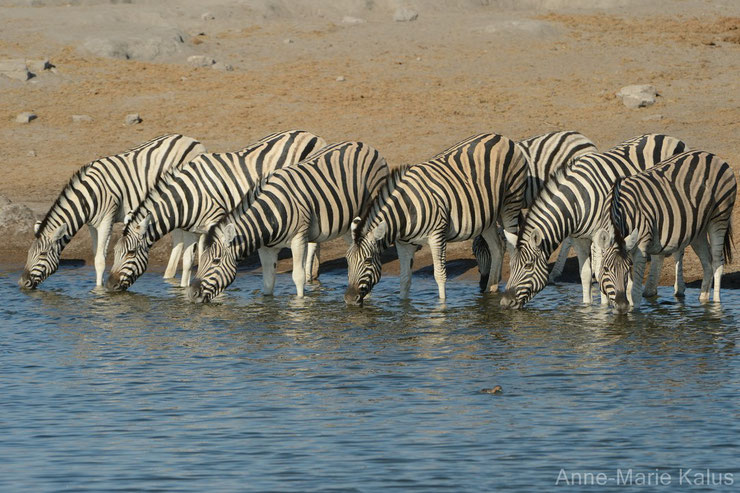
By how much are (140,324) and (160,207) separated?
2888mm

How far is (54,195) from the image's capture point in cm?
2406

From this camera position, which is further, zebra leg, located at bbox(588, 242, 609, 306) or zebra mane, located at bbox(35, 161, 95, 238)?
zebra mane, located at bbox(35, 161, 95, 238)

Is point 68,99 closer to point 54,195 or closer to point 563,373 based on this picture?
point 54,195

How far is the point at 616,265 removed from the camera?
14664 millimetres

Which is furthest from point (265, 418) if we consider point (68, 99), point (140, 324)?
point (68, 99)

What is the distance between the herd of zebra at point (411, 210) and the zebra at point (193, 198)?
0.02 m

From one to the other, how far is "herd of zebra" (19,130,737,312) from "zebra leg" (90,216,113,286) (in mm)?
28

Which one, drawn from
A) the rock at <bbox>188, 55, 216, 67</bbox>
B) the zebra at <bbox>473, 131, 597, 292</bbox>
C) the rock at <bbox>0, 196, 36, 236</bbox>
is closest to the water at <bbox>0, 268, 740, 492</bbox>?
the zebra at <bbox>473, 131, 597, 292</bbox>

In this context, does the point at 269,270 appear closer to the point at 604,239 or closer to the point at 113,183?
the point at 113,183

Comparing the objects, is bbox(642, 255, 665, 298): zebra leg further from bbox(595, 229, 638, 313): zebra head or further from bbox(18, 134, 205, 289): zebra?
bbox(18, 134, 205, 289): zebra

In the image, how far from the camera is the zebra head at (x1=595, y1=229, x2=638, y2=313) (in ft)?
48.1

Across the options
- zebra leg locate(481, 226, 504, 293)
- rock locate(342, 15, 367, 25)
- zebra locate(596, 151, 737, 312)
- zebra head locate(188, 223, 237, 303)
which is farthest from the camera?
rock locate(342, 15, 367, 25)

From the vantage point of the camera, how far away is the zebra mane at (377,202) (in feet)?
51.6

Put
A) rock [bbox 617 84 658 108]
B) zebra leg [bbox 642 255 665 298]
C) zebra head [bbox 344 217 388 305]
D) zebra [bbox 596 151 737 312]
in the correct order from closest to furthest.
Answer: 1. zebra [bbox 596 151 737 312]
2. zebra head [bbox 344 217 388 305]
3. zebra leg [bbox 642 255 665 298]
4. rock [bbox 617 84 658 108]
